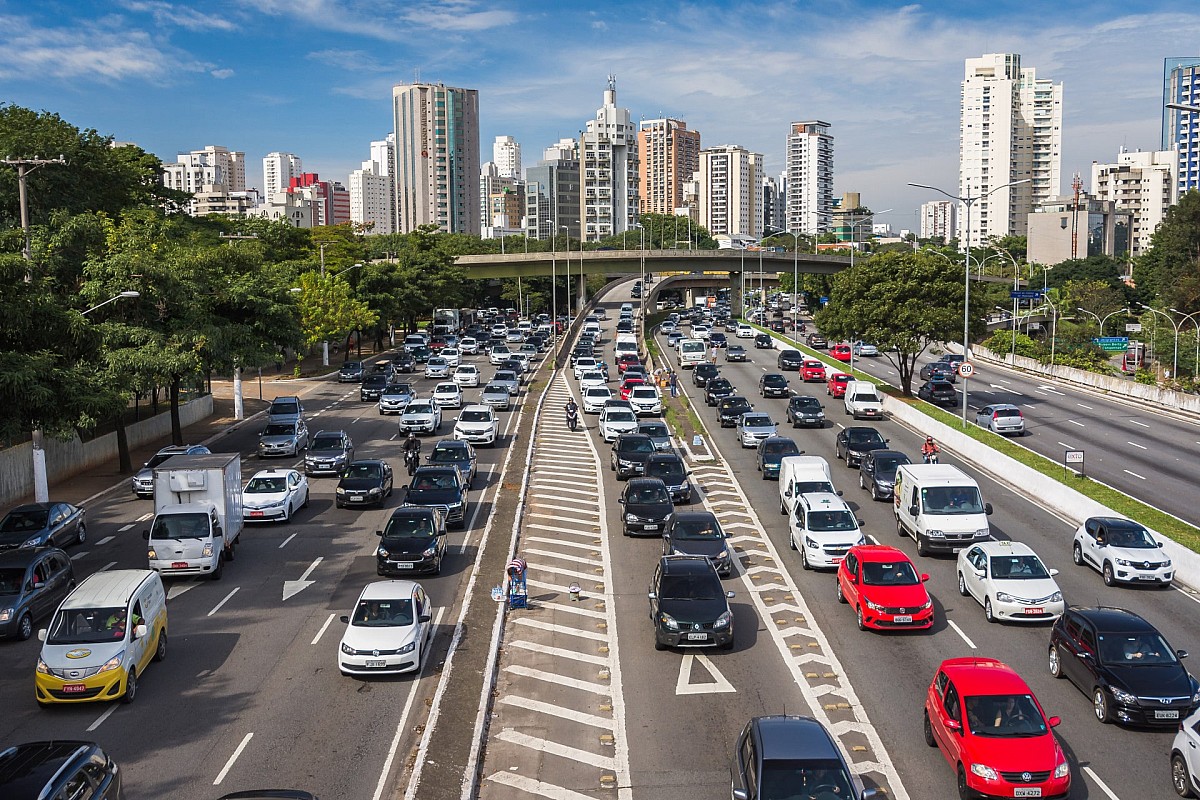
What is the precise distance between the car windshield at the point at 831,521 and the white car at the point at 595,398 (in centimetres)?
2878

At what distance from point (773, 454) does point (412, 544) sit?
17901 millimetres

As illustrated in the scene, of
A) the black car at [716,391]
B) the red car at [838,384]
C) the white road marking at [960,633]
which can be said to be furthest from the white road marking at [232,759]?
the red car at [838,384]

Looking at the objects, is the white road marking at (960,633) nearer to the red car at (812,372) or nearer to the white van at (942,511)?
the white van at (942,511)

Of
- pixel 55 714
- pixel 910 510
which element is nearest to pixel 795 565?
pixel 910 510

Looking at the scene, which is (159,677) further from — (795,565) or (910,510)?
(910,510)

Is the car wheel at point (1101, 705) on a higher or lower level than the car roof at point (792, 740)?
lower

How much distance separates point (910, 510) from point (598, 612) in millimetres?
10696

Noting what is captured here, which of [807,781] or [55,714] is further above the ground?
[807,781]

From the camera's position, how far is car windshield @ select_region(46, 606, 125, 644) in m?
18.9

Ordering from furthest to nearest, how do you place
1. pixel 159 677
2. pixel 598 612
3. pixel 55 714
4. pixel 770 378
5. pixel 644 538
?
1. pixel 770 378
2. pixel 644 538
3. pixel 598 612
4. pixel 159 677
5. pixel 55 714

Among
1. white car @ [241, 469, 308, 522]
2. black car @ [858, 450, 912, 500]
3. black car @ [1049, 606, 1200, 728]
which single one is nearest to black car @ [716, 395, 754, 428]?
black car @ [858, 450, 912, 500]

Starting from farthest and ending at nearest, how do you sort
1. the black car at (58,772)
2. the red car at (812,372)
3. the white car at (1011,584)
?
the red car at (812,372), the white car at (1011,584), the black car at (58,772)

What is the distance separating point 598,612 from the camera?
24375mm

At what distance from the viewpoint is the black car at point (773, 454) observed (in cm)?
4022
